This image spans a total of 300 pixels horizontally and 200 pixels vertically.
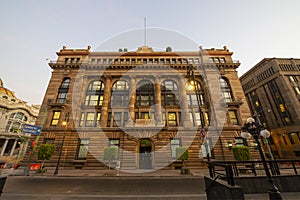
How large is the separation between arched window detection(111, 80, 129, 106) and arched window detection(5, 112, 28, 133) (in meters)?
49.4

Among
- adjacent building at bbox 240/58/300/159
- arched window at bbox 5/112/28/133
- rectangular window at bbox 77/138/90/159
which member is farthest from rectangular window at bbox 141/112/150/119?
arched window at bbox 5/112/28/133

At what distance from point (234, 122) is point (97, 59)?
1227 inches

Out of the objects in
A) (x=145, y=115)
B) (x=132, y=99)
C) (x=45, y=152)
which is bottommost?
(x=45, y=152)

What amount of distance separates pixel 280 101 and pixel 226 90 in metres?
26.7

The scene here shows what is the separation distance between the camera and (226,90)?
26.1 meters

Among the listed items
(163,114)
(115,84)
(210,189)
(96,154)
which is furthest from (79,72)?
(210,189)

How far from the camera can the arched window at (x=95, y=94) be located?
81.0 ft

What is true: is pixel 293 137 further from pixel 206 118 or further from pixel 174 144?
pixel 174 144

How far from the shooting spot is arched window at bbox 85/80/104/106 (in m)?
24.7

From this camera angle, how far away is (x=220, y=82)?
87.8 ft

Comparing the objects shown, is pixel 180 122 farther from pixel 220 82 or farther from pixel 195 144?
pixel 220 82

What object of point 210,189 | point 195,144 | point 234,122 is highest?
point 234,122

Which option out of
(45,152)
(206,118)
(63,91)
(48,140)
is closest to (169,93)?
(206,118)

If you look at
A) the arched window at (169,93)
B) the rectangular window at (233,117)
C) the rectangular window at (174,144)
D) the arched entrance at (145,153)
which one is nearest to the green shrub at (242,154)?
the rectangular window at (233,117)
